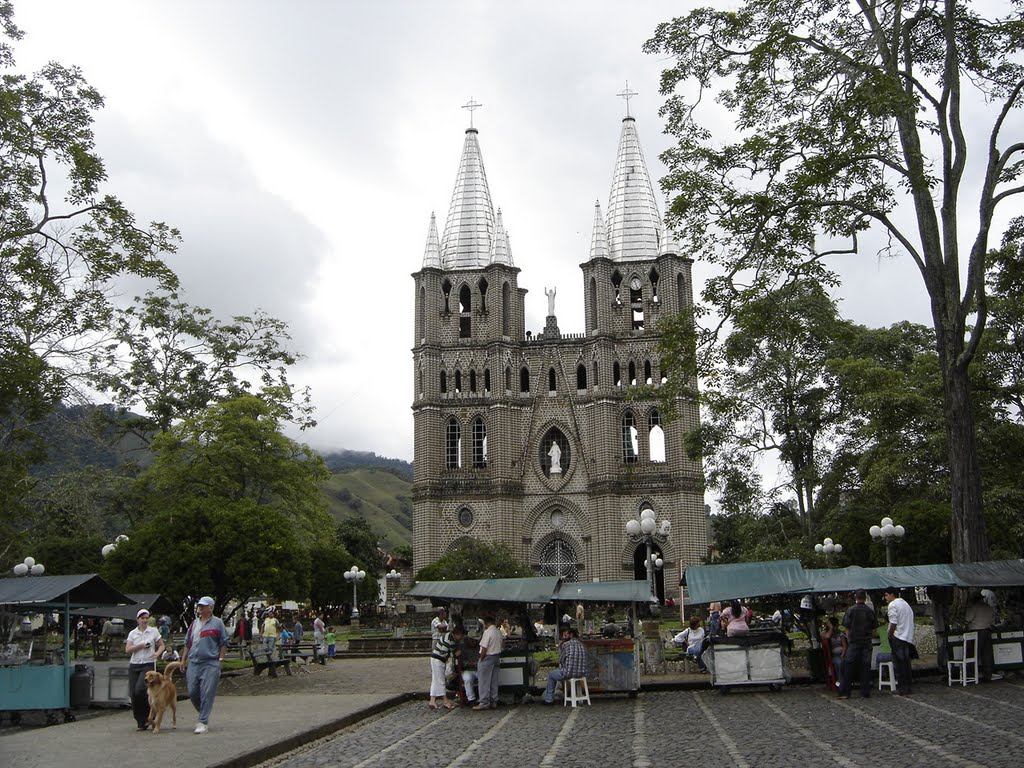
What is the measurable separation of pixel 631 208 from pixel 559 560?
1870 cm

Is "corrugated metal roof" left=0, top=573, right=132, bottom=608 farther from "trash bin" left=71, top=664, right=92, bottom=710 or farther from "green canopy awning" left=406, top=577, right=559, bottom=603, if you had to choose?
"green canopy awning" left=406, top=577, right=559, bottom=603

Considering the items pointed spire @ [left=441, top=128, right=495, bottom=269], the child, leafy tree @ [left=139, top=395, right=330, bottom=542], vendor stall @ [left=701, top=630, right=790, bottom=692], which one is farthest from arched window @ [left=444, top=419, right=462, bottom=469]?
vendor stall @ [left=701, top=630, right=790, bottom=692]

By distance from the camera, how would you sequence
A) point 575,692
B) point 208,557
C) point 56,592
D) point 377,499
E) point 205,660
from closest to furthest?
point 205,660, point 56,592, point 575,692, point 208,557, point 377,499

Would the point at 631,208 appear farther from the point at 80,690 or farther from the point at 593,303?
the point at 80,690

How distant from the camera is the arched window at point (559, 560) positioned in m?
51.2

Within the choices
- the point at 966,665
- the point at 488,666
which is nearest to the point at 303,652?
the point at 488,666

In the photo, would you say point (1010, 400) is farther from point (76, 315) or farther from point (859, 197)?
point (76, 315)

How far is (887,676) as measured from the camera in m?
14.3

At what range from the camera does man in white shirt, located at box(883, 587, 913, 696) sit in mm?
13445

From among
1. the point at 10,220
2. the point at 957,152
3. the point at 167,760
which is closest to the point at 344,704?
the point at 167,760

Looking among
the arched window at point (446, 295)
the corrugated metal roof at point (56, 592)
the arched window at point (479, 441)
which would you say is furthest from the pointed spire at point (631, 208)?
the corrugated metal roof at point (56, 592)

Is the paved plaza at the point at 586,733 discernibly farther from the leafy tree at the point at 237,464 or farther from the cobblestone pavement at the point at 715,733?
the leafy tree at the point at 237,464

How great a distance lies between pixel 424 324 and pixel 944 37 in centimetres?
3988

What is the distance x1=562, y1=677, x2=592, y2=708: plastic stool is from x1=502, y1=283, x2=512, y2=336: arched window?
4003cm
